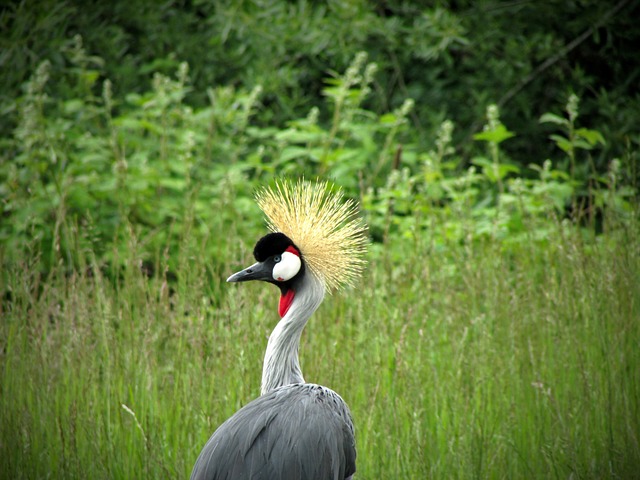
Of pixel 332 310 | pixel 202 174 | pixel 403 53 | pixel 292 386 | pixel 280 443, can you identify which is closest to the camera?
pixel 280 443

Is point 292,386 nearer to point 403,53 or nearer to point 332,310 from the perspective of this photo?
point 332,310

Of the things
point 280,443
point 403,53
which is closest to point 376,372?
point 280,443

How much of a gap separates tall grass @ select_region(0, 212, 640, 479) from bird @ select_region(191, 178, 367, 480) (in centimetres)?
30

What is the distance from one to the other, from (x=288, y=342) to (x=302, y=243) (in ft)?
1.15

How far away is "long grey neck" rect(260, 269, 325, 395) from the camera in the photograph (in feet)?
8.80

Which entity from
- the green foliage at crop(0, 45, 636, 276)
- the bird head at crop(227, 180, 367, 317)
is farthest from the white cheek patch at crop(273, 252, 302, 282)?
the green foliage at crop(0, 45, 636, 276)

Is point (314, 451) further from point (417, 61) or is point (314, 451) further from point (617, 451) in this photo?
point (417, 61)

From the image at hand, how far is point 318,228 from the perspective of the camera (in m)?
2.78

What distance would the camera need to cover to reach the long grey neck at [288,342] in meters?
2.68

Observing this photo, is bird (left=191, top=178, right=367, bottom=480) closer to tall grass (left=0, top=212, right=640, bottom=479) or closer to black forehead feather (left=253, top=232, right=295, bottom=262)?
black forehead feather (left=253, top=232, right=295, bottom=262)

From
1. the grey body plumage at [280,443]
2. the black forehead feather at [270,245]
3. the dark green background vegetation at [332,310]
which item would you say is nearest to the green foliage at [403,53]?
the dark green background vegetation at [332,310]

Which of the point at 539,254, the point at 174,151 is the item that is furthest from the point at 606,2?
the point at 174,151

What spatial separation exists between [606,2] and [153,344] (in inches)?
170

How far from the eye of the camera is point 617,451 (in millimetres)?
2766
